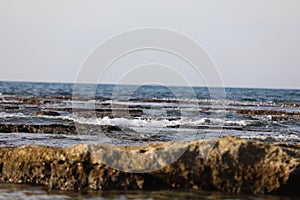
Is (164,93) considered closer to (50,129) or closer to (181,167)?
(50,129)

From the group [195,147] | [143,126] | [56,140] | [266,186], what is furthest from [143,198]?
[143,126]

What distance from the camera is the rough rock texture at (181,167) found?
28.4 feet

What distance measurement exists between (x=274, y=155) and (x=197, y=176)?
52.2 inches

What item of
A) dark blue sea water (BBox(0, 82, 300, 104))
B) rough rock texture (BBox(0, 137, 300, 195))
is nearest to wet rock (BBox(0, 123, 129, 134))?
rough rock texture (BBox(0, 137, 300, 195))

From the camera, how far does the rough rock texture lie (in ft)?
28.4

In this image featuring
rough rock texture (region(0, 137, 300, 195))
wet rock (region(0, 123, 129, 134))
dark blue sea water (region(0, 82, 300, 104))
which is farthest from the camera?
dark blue sea water (region(0, 82, 300, 104))

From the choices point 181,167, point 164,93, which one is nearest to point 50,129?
point 181,167

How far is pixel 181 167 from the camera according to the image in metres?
8.82

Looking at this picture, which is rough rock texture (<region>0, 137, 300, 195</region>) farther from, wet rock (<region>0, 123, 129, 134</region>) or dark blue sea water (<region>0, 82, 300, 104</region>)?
dark blue sea water (<region>0, 82, 300, 104</region>)

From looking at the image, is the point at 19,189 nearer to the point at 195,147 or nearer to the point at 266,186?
the point at 195,147

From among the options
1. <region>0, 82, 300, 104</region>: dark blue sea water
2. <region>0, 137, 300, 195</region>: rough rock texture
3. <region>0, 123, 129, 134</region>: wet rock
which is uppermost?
<region>0, 82, 300, 104</region>: dark blue sea water

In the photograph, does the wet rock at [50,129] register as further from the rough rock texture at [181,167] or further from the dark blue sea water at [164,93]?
the dark blue sea water at [164,93]

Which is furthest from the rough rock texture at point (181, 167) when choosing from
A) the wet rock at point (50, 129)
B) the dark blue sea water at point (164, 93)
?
the dark blue sea water at point (164, 93)

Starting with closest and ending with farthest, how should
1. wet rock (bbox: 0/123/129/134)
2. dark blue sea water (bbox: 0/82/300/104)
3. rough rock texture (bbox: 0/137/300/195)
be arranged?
1. rough rock texture (bbox: 0/137/300/195)
2. wet rock (bbox: 0/123/129/134)
3. dark blue sea water (bbox: 0/82/300/104)
